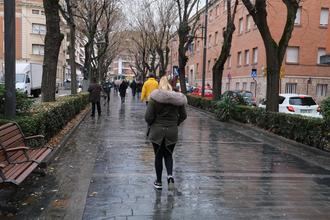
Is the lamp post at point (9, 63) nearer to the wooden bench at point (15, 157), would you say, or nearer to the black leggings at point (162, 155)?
the wooden bench at point (15, 157)

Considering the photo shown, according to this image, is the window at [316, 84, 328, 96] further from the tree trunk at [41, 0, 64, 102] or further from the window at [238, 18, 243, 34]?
the tree trunk at [41, 0, 64, 102]

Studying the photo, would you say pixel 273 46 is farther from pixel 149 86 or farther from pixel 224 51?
pixel 224 51

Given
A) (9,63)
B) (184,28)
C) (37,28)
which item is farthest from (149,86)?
(37,28)

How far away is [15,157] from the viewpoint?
6.89 metres

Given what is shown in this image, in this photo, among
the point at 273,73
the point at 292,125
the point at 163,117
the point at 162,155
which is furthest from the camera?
the point at 273,73

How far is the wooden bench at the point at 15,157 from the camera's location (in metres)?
5.76

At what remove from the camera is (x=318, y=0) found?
41344 millimetres

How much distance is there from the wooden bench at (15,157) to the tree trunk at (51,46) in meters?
7.39

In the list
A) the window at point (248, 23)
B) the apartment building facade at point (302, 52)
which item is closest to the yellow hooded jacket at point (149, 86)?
the apartment building facade at point (302, 52)

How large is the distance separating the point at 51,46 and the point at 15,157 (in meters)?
8.31

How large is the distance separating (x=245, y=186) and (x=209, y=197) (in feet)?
3.19

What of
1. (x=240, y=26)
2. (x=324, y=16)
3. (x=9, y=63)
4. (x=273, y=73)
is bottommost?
(x=9, y=63)

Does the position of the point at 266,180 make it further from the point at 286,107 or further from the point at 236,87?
the point at 236,87

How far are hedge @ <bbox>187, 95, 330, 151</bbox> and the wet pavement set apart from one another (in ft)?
1.02
